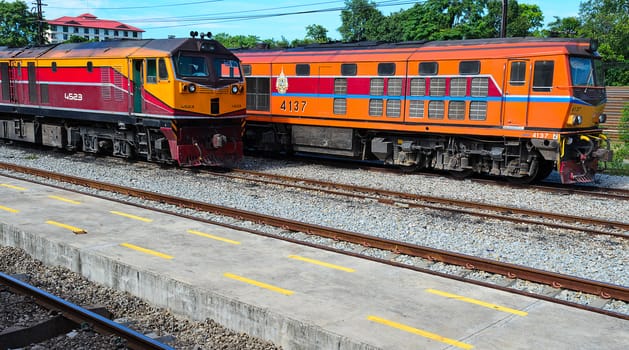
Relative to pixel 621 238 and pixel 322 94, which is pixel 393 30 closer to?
pixel 322 94

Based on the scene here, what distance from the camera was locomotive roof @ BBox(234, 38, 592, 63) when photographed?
13.9 metres

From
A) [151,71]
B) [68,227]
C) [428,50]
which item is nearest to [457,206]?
[428,50]

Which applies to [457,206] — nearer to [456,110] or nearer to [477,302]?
[456,110]

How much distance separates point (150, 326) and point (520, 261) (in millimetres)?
5294

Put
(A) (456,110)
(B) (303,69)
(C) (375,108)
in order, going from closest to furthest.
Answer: (A) (456,110), (C) (375,108), (B) (303,69)

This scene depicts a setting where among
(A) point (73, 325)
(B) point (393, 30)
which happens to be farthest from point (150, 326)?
(B) point (393, 30)

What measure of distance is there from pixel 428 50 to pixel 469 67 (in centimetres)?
144

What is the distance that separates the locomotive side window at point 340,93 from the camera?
1761 centimetres

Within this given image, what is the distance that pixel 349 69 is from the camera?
17.4m

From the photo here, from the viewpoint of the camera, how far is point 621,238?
383 inches

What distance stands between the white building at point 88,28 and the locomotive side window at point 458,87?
449ft

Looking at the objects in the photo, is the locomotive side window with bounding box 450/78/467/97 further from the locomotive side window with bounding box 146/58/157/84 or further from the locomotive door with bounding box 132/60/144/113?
the locomotive door with bounding box 132/60/144/113

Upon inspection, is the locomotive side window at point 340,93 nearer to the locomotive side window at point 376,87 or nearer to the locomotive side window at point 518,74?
the locomotive side window at point 376,87

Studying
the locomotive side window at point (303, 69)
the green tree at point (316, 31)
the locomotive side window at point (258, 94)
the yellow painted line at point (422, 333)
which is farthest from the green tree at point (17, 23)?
the yellow painted line at point (422, 333)
